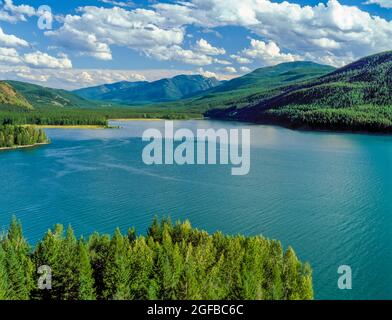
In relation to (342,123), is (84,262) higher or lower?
lower

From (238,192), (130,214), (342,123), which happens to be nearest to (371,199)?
(238,192)

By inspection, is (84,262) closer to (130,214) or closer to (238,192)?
(130,214)

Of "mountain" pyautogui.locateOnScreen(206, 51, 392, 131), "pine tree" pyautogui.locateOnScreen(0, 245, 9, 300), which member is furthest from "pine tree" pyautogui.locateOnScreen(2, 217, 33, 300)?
"mountain" pyautogui.locateOnScreen(206, 51, 392, 131)

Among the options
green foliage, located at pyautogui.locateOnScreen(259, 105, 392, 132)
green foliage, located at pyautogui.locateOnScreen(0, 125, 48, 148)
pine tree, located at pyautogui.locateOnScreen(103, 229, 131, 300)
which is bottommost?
pine tree, located at pyautogui.locateOnScreen(103, 229, 131, 300)

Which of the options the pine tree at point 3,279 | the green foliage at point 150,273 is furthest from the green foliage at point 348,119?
the pine tree at point 3,279

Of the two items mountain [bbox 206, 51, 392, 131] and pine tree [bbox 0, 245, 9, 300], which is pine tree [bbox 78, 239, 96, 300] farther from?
mountain [bbox 206, 51, 392, 131]

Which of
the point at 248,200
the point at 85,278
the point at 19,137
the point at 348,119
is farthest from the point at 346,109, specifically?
the point at 85,278
